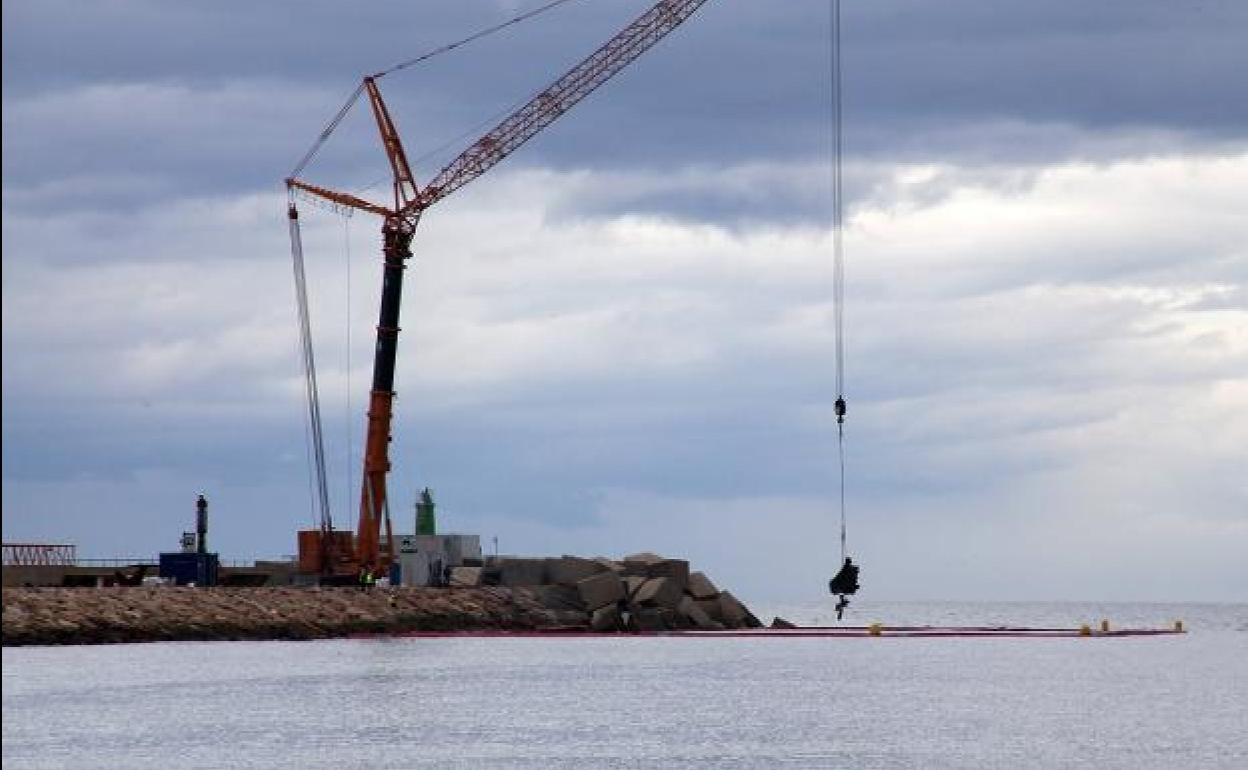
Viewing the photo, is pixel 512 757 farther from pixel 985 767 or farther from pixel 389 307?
pixel 389 307

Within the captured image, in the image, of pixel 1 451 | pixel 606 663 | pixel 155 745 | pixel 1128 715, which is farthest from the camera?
pixel 606 663

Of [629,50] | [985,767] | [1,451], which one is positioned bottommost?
[985,767]

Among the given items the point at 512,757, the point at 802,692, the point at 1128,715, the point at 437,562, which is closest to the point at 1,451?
the point at 512,757

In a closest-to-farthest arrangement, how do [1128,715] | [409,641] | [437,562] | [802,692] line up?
[1128,715] < [802,692] < [409,641] < [437,562]

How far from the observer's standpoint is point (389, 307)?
429ft

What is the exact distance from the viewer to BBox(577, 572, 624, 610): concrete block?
413ft

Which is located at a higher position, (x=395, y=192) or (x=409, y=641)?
(x=395, y=192)

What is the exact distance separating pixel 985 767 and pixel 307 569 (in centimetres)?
8198

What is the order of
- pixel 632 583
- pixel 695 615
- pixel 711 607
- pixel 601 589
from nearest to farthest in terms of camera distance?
pixel 601 589
pixel 632 583
pixel 695 615
pixel 711 607

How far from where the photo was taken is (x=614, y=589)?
12600cm

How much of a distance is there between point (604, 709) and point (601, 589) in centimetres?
5101

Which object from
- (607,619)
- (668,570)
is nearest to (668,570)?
(668,570)

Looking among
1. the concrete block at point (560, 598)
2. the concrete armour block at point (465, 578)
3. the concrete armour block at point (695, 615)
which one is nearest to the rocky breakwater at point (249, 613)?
the concrete block at point (560, 598)

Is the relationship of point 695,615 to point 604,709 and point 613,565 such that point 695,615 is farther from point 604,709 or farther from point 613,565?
point 604,709
